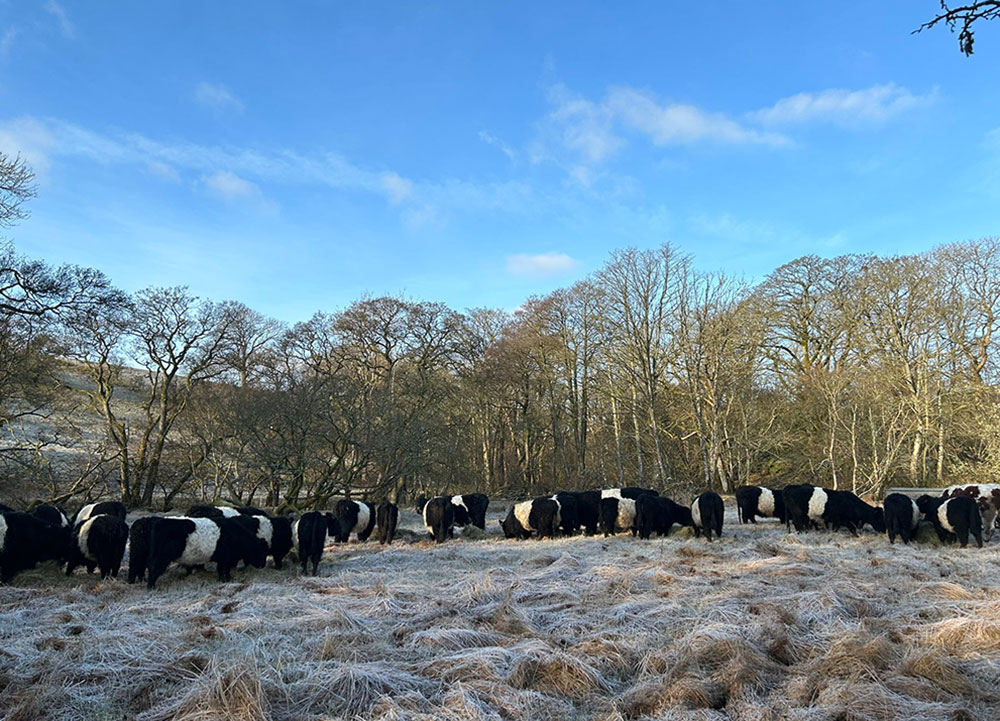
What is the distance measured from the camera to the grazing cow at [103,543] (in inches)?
406

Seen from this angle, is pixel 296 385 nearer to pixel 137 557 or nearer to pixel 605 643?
pixel 137 557

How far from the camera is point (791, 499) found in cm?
1552

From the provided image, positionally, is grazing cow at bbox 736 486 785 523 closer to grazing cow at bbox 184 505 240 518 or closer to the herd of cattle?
the herd of cattle

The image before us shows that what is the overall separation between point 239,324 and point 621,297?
56.2 feet

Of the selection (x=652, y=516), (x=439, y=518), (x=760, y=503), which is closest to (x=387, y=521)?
(x=439, y=518)

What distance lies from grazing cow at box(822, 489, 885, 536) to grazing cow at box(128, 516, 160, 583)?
14618 mm

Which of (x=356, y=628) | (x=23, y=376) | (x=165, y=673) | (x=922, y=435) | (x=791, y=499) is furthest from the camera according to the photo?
(x=922, y=435)

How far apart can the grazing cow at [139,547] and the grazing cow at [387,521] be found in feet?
21.7

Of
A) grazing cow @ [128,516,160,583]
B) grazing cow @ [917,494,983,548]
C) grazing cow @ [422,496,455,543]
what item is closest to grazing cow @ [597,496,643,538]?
grazing cow @ [422,496,455,543]

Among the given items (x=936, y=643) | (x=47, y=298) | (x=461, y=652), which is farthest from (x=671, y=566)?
(x=47, y=298)

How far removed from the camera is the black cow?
16.2 metres

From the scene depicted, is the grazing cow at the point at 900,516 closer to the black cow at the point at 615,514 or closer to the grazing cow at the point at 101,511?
the black cow at the point at 615,514

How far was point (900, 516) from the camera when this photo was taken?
533 inches

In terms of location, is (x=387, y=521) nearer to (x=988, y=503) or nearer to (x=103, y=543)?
(x=103, y=543)
